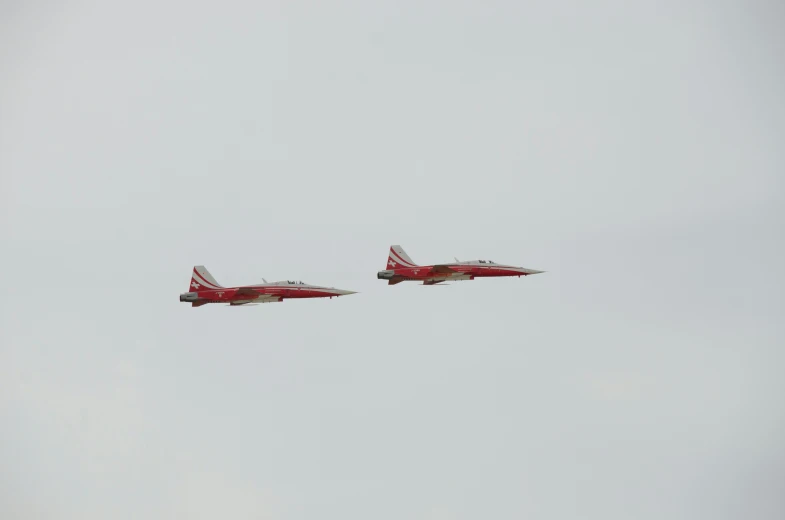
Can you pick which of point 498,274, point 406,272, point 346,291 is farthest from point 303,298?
point 498,274

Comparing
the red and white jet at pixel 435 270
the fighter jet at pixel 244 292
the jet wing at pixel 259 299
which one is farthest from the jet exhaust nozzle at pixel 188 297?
the red and white jet at pixel 435 270

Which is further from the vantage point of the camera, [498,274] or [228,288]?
[498,274]

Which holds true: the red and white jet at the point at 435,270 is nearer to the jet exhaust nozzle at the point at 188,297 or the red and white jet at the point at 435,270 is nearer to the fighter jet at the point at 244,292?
the fighter jet at the point at 244,292

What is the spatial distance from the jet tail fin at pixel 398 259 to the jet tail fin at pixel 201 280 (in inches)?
744

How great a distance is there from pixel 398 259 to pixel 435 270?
4.82m

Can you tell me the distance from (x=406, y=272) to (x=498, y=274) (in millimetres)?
10762

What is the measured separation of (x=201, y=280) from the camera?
109m

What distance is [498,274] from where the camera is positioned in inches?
4537

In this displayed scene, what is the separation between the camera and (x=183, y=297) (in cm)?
10712

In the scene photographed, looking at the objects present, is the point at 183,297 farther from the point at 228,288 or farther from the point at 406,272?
the point at 406,272

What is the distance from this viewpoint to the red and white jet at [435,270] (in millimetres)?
112000

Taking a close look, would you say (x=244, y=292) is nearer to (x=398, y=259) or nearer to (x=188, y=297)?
(x=188, y=297)

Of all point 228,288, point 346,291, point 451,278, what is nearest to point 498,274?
point 451,278

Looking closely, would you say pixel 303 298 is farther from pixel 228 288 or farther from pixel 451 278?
pixel 451 278
